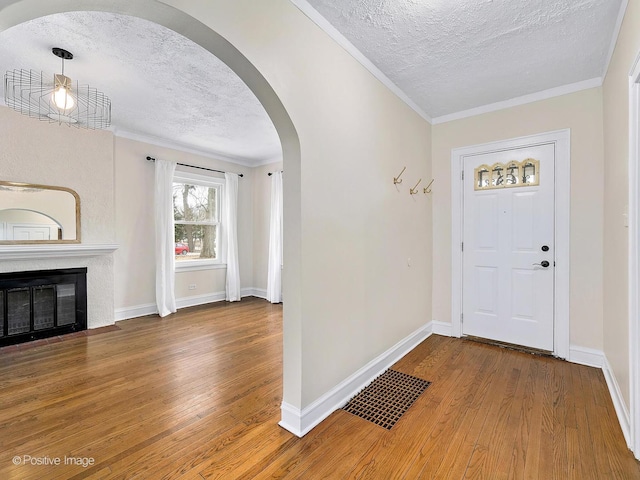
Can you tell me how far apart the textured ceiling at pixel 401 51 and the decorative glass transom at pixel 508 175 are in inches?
27.4

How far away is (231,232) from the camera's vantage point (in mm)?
5594

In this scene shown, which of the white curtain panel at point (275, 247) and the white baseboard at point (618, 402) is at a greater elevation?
the white curtain panel at point (275, 247)

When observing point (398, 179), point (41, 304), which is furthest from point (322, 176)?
point (41, 304)

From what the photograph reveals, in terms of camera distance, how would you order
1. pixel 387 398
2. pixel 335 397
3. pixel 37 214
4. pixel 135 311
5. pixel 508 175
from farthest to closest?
pixel 135 311, pixel 37 214, pixel 508 175, pixel 387 398, pixel 335 397

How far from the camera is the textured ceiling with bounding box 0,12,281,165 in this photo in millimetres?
2180

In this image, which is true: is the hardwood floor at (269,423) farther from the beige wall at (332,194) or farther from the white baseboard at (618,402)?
the beige wall at (332,194)

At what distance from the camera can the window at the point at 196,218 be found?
203 inches

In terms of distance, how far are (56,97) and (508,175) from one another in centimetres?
421

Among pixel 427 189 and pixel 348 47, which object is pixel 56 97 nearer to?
pixel 348 47

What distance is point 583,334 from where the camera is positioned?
2.86 metres

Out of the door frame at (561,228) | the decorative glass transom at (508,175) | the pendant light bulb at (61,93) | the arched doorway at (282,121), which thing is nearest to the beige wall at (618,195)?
the door frame at (561,228)

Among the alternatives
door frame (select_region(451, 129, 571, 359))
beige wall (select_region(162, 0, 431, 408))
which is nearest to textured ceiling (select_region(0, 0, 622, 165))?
beige wall (select_region(162, 0, 431, 408))

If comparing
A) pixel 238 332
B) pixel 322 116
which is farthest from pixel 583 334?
pixel 238 332

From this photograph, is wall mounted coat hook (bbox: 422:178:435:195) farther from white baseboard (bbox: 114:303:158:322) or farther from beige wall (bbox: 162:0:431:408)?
white baseboard (bbox: 114:303:158:322)
